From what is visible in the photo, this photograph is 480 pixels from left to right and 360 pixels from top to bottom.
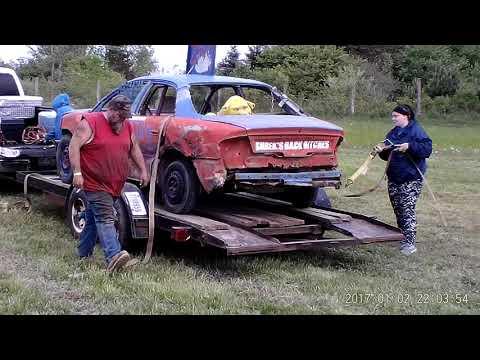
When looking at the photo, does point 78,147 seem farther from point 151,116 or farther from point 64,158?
point 64,158

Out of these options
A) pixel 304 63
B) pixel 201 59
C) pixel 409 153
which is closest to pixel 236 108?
pixel 409 153

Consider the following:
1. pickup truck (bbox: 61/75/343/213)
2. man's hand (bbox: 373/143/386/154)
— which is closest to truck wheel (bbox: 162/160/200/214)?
pickup truck (bbox: 61/75/343/213)

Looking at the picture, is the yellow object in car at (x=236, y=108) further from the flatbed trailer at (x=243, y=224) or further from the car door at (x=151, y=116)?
the flatbed trailer at (x=243, y=224)

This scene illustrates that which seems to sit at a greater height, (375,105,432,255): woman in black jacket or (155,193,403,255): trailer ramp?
(375,105,432,255): woman in black jacket

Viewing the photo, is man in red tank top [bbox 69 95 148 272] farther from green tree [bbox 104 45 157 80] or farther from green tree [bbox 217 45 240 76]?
green tree [bbox 104 45 157 80]

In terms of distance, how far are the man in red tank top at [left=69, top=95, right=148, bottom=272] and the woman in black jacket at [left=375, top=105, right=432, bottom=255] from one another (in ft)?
9.76

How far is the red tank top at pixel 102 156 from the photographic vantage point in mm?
5959

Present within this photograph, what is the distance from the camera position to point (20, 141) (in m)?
10.6

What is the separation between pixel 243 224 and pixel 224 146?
81 centimetres

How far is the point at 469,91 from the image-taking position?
1051 inches

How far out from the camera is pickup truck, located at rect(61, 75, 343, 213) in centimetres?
631

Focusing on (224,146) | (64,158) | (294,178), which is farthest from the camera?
(64,158)

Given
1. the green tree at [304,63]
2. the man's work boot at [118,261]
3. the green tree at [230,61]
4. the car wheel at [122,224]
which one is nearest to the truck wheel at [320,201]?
the car wheel at [122,224]

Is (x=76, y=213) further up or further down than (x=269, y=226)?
further down
